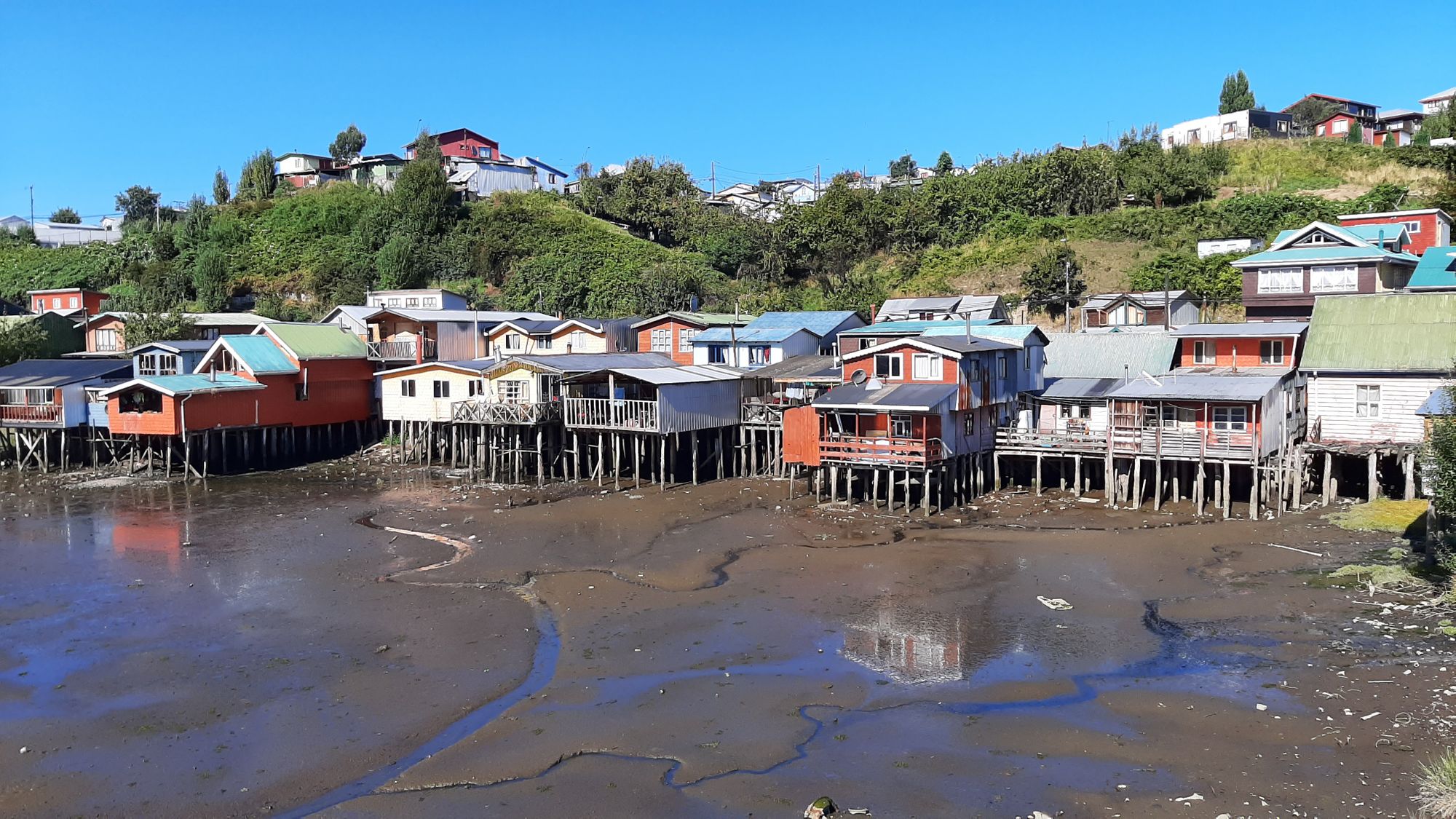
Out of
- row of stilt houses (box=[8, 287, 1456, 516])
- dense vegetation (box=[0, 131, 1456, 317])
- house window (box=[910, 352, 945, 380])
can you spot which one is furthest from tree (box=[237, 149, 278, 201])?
house window (box=[910, 352, 945, 380])

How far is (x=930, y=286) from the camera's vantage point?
68062mm

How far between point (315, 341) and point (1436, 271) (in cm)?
4644

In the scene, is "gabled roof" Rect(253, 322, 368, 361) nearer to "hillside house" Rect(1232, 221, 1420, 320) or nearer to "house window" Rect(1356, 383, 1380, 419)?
"hillside house" Rect(1232, 221, 1420, 320)

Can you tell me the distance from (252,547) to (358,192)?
71739 mm

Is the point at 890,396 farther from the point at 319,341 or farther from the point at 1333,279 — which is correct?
the point at 319,341

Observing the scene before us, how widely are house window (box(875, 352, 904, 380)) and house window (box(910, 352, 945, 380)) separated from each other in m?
0.46

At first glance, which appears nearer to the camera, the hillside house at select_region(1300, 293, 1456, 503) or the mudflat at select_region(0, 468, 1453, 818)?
the mudflat at select_region(0, 468, 1453, 818)

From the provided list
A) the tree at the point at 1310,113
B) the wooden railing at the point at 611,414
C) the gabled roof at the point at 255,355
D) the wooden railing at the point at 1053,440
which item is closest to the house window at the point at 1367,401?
the wooden railing at the point at 1053,440

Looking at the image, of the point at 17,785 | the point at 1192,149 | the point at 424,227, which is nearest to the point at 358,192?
the point at 424,227

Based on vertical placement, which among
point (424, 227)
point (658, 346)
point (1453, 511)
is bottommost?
point (1453, 511)

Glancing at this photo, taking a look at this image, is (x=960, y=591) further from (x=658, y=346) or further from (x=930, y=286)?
(x=930, y=286)

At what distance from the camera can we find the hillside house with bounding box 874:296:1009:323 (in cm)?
5144

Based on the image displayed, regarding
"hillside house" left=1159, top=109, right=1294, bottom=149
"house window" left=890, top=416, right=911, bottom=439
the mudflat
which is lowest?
the mudflat

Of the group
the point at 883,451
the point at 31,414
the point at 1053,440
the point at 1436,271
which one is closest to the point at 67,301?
the point at 31,414
